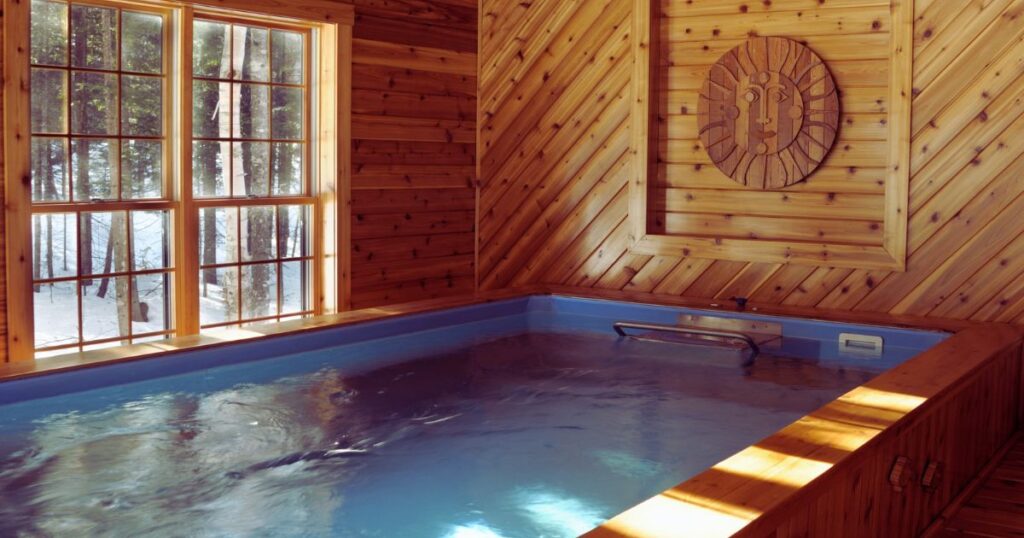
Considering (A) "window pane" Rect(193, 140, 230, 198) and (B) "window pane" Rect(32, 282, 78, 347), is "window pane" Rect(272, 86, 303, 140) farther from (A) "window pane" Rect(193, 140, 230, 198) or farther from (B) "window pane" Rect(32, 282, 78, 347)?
(B) "window pane" Rect(32, 282, 78, 347)

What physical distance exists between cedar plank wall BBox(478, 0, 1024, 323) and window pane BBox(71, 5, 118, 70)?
8.02ft

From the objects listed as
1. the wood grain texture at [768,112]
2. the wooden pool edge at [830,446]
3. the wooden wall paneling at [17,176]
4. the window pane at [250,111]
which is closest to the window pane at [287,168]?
the window pane at [250,111]

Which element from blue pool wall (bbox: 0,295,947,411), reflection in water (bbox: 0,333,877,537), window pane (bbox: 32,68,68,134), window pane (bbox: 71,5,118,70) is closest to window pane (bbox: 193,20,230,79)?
window pane (bbox: 71,5,118,70)

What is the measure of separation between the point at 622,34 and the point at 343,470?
3.71 m

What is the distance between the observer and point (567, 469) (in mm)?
3641

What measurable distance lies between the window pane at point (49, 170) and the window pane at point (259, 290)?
43.1 inches

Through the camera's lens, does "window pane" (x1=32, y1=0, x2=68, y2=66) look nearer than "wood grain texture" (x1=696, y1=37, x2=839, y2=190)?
Yes

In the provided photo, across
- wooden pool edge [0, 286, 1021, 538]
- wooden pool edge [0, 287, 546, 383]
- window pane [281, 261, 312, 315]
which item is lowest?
wooden pool edge [0, 286, 1021, 538]

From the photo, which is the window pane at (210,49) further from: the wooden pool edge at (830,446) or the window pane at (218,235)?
the wooden pool edge at (830,446)

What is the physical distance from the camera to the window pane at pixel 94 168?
478 centimetres

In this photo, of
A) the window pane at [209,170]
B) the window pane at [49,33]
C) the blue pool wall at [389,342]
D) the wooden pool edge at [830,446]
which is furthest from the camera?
the window pane at [209,170]

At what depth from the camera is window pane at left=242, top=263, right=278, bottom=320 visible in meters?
5.61

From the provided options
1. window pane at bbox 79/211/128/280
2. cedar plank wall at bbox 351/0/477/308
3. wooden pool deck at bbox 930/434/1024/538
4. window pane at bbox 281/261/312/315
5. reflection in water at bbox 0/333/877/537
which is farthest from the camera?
cedar plank wall at bbox 351/0/477/308

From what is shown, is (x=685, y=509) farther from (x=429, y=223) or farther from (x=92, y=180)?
(x=429, y=223)
